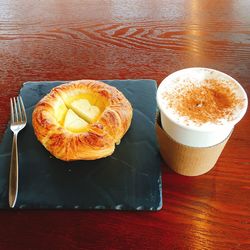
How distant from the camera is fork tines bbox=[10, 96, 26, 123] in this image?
930 mm

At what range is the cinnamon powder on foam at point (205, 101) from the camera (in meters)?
0.65

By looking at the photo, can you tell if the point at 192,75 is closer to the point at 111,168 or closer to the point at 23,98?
the point at 111,168

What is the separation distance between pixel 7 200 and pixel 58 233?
164 mm

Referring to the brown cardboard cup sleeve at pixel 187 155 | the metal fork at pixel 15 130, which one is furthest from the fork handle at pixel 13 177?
the brown cardboard cup sleeve at pixel 187 155

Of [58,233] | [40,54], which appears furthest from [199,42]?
[58,233]

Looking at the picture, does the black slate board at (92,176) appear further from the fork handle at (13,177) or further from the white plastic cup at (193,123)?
the white plastic cup at (193,123)

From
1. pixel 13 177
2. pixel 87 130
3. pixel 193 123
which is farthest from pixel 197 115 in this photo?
pixel 13 177

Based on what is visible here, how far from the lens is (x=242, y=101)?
67cm

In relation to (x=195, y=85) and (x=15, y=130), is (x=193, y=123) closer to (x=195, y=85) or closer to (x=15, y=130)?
(x=195, y=85)

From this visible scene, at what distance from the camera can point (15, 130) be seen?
899 mm

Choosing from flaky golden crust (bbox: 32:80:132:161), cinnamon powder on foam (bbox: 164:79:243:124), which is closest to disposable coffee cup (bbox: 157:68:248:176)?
cinnamon powder on foam (bbox: 164:79:243:124)

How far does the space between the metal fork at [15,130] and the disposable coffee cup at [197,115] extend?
0.40 meters

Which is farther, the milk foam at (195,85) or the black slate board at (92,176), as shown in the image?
the black slate board at (92,176)

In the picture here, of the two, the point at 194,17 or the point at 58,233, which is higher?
the point at 194,17
